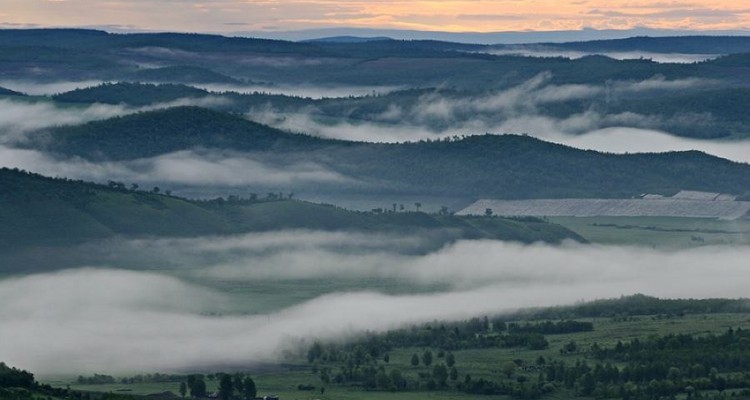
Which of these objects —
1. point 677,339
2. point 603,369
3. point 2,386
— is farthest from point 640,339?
point 2,386

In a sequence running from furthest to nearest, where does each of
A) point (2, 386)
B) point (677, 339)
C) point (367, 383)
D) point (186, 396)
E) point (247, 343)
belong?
1. point (247, 343)
2. point (677, 339)
3. point (367, 383)
4. point (186, 396)
5. point (2, 386)

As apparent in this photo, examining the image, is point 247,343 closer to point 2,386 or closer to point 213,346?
A: point 213,346

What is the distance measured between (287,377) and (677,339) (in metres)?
26.1

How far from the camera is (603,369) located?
170 m

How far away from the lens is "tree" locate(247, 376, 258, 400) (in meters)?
160

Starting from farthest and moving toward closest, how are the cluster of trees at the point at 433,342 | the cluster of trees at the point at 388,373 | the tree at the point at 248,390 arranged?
1. the cluster of trees at the point at 433,342
2. the cluster of trees at the point at 388,373
3. the tree at the point at 248,390

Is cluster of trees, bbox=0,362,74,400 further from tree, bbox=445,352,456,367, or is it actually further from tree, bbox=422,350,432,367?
tree, bbox=422,350,432,367

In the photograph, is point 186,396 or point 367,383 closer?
point 186,396

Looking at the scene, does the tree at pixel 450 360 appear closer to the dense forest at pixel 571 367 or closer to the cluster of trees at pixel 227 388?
the dense forest at pixel 571 367

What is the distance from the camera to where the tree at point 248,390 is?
16025cm

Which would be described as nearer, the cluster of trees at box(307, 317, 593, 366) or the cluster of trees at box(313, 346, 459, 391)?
the cluster of trees at box(313, 346, 459, 391)

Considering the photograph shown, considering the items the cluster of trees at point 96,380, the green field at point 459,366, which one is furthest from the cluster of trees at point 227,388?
the cluster of trees at point 96,380

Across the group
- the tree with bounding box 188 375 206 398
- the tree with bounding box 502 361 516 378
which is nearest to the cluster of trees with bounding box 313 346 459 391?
the tree with bounding box 502 361 516 378

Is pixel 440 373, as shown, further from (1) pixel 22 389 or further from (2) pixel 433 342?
(1) pixel 22 389
